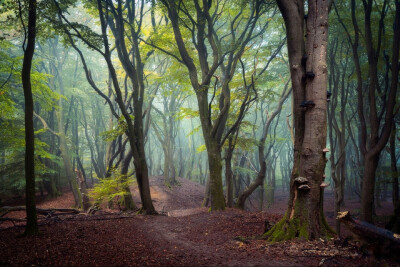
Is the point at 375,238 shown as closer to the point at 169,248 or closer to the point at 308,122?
the point at 308,122

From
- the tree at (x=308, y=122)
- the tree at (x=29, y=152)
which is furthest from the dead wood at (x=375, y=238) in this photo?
the tree at (x=29, y=152)

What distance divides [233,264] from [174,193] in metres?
16.0

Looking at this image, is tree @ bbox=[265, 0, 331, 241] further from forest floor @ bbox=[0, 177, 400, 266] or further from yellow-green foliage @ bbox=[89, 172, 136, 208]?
yellow-green foliage @ bbox=[89, 172, 136, 208]

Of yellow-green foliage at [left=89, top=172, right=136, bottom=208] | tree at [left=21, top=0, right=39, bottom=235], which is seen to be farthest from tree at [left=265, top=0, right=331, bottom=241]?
yellow-green foliage at [left=89, top=172, right=136, bottom=208]

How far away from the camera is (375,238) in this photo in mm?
3268

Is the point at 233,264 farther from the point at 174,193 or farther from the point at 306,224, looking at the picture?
the point at 174,193

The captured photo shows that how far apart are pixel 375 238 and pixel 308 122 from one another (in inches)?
88.6

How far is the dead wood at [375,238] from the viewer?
10.5 feet

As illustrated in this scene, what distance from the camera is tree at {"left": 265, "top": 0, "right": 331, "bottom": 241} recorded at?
4469mm

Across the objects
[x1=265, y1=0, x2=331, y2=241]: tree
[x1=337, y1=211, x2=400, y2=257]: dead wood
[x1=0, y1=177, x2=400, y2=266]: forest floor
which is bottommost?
[x1=0, y1=177, x2=400, y2=266]: forest floor

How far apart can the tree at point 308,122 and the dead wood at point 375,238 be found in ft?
3.20

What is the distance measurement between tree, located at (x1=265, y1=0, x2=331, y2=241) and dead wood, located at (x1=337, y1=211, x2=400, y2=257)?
0.97 meters

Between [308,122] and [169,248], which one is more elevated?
[308,122]

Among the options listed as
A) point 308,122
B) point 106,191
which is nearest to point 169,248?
point 308,122
